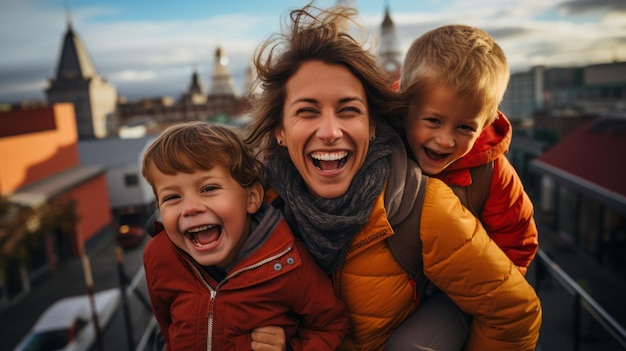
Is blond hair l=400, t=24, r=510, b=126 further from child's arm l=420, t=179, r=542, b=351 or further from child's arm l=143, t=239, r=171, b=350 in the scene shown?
child's arm l=143, t=239, r=171, b=350

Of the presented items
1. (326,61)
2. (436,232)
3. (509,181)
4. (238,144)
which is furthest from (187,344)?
(509,181)

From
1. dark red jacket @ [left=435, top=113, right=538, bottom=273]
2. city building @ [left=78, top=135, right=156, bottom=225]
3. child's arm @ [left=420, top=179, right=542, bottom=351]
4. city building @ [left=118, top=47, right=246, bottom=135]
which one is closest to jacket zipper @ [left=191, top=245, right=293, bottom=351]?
child's arm @ [left=420, top=179, right=542, bottom=351]

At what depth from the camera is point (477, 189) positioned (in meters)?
2.13

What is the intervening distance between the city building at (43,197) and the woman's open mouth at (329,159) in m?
15.6

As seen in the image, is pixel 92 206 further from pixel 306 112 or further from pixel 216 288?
pixel 306 112

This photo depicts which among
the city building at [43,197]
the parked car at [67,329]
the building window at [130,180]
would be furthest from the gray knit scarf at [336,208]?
the building window at [130,180]

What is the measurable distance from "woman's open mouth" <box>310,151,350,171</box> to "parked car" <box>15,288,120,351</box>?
1160 centimetres

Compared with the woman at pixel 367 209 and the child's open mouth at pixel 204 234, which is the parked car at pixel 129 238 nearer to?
the child's open mouth at pixel 204 234

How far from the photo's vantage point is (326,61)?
1.96 meters

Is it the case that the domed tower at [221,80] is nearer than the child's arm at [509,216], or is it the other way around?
the child's arm at [509,216]

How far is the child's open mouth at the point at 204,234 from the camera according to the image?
77.3 inches

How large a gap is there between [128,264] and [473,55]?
21342 mm

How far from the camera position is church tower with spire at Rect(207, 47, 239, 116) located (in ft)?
256

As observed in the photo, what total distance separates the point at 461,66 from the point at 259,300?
1.41m
